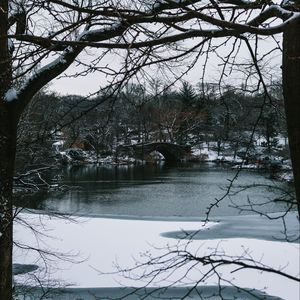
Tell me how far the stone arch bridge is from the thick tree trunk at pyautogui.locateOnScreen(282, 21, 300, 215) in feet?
129

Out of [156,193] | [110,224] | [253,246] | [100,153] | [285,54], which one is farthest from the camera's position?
[100,153]

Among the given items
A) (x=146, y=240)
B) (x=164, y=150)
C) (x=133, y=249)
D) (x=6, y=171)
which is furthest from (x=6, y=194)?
(x=164, y=150)

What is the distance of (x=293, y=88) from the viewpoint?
7.78ft

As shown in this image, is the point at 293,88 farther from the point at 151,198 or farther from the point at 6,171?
the point at 151,198

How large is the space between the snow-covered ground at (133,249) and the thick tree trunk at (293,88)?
528 cm

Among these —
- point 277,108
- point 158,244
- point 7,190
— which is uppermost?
point 277,108

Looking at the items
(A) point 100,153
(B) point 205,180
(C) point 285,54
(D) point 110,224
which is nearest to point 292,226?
(D) point 110,224

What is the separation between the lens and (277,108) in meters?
3.61

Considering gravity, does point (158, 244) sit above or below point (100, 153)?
below

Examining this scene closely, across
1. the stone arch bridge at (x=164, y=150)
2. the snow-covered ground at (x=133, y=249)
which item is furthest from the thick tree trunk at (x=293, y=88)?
the stone arch bridge at (x=164, y=150)

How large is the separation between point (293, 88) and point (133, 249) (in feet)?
34.4

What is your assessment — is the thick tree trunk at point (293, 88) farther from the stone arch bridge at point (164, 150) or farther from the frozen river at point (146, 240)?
the stone arch bridge at point (164, 150)

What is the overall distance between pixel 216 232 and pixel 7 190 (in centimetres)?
1057

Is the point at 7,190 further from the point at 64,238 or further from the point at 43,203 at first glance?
the point at 43,203
